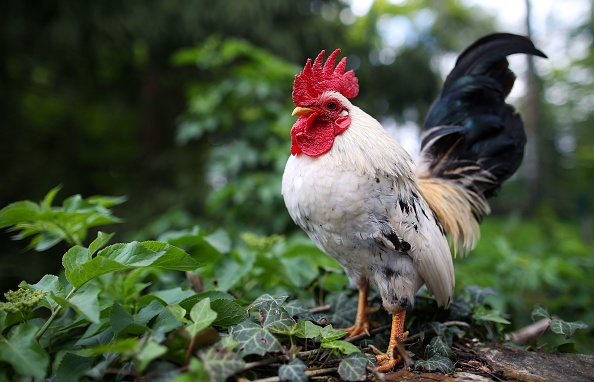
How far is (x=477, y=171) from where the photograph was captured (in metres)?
2.28

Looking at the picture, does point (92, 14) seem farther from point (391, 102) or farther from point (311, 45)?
point (391, 102)

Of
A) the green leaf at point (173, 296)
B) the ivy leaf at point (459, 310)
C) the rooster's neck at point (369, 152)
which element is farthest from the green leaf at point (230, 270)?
the ivy leaf at point (459, 310)

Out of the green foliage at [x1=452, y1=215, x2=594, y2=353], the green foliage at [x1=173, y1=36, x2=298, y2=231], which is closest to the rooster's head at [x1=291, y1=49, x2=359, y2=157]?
the green foliage at [x1=452, y1=215, x2=594, y2=353]

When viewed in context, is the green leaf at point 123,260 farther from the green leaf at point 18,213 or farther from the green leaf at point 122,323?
the green leaf at point 18,213

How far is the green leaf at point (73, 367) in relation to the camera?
4.12 ft

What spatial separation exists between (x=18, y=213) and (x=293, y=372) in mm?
1364

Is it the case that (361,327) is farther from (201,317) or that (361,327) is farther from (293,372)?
(201,317)

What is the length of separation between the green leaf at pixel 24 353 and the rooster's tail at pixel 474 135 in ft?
6.17

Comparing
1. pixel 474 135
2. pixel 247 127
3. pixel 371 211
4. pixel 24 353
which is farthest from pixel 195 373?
pixel 247 127

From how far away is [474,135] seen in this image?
7.45ft

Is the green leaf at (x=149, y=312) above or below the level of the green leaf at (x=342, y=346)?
below

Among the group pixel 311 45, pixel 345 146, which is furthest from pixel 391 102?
pixel 345 146

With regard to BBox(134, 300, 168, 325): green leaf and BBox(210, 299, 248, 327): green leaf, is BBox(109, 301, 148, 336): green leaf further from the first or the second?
BBox(210, 299, 248, 327): green leaf

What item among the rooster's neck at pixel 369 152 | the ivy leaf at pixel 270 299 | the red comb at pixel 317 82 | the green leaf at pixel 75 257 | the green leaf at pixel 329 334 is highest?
the red comb at pixel 317 82
